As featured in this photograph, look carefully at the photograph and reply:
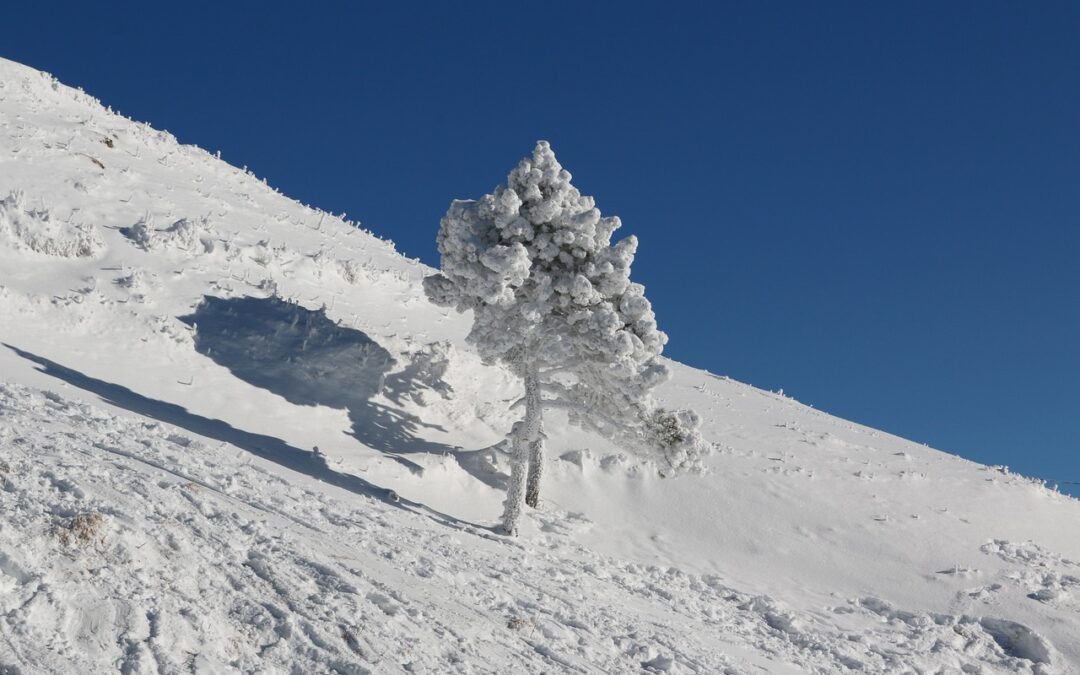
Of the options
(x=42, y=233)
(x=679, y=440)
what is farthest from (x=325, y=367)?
(x=679, y=440)

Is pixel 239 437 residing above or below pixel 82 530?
above

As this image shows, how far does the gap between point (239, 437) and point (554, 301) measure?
7343 millimetres

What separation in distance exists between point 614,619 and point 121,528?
22.6ft

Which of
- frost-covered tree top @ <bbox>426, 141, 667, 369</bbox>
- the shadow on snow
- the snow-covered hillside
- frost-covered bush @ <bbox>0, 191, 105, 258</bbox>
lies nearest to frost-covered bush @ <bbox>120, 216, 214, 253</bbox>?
the snow-covered hillside

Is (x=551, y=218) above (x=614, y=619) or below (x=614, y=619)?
above

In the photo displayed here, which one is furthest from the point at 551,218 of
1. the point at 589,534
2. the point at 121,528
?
the point at 121,528

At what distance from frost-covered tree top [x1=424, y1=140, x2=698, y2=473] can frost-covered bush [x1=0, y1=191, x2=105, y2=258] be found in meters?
11.3

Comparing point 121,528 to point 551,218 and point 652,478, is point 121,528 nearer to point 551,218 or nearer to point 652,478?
point 551,218

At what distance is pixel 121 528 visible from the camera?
27.1 ft

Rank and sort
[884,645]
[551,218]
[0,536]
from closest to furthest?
[0,536] → [884,645] → [551,218]

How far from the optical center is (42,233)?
22094 mm

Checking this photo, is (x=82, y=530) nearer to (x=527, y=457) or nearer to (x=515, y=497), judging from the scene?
(x=515, y=497)

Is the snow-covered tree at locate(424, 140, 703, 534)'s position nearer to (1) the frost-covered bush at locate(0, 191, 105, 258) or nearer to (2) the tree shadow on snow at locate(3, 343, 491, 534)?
(2) the tree shadow on snow at locate(3, 343, 491, 534)

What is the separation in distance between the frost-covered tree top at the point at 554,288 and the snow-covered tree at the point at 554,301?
2cm
